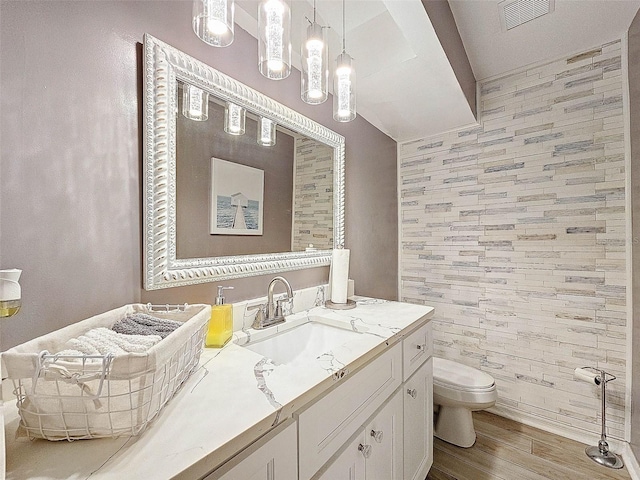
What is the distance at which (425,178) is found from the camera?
7.97 ft

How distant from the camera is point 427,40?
1334 mm

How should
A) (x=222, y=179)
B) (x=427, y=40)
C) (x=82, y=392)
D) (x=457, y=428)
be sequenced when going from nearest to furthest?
(x=82, y=392), (x=222, y=179), (x=427, y=40), (x=457, y=428)

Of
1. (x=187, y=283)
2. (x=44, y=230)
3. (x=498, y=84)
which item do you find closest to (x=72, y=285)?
(x=44, y=230)

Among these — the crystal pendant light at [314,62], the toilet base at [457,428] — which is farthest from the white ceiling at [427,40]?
the toilet base at [457,428]

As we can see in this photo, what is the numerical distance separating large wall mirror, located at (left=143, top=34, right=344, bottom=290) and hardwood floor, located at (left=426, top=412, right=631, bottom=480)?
1330 millimetres

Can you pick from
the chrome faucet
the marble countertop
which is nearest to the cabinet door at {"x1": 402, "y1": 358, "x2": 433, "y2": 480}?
the marble countertop

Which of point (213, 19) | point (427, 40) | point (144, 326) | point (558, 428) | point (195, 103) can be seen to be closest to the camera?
point (144, 326)

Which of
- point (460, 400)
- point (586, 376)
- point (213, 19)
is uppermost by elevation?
point (213, 19)

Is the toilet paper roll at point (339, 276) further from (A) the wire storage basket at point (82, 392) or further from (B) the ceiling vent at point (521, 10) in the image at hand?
(B) the ceiling vent at point (521, 10)

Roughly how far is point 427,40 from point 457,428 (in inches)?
83.8

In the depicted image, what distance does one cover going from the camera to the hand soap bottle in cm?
96

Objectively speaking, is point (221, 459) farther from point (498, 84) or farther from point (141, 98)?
point (498, 84)

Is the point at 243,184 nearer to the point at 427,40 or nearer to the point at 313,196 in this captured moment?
the point at 313,196

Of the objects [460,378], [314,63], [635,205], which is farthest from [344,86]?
[460,378]
